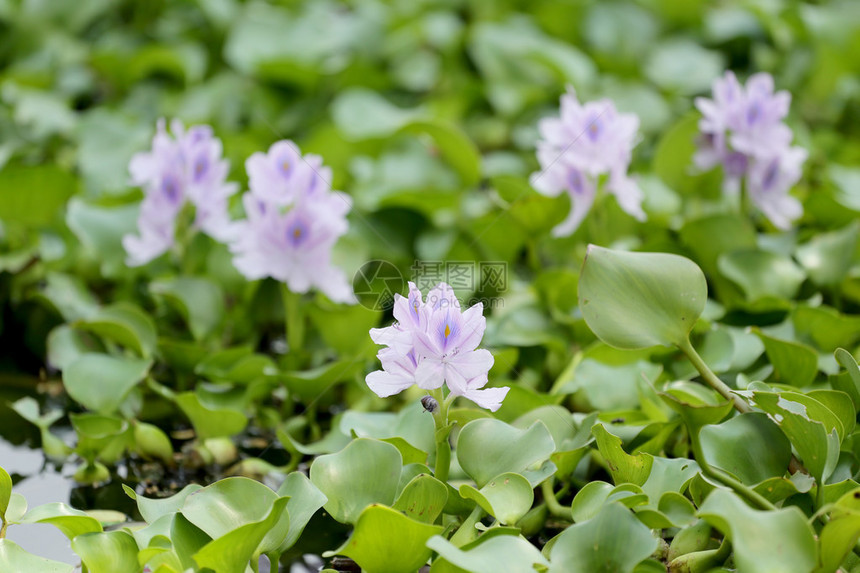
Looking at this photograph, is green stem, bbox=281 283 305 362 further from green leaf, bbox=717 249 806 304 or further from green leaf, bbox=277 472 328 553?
green leaf, bbox=717 249 806 304

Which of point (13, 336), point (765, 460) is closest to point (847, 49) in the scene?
point (765, 460)

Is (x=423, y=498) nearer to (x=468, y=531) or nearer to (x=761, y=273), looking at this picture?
(x=468, y=531)

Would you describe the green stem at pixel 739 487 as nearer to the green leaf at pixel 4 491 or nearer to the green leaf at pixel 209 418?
the green leaf at pixel 209 418

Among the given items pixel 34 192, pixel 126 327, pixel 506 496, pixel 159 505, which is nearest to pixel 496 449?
pixel 506 496

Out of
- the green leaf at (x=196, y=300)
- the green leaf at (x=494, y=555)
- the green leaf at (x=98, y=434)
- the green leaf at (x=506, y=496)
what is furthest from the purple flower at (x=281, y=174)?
the green leaf at (x=494, y=555)

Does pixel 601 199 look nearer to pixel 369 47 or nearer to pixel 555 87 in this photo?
pixel 555 87
